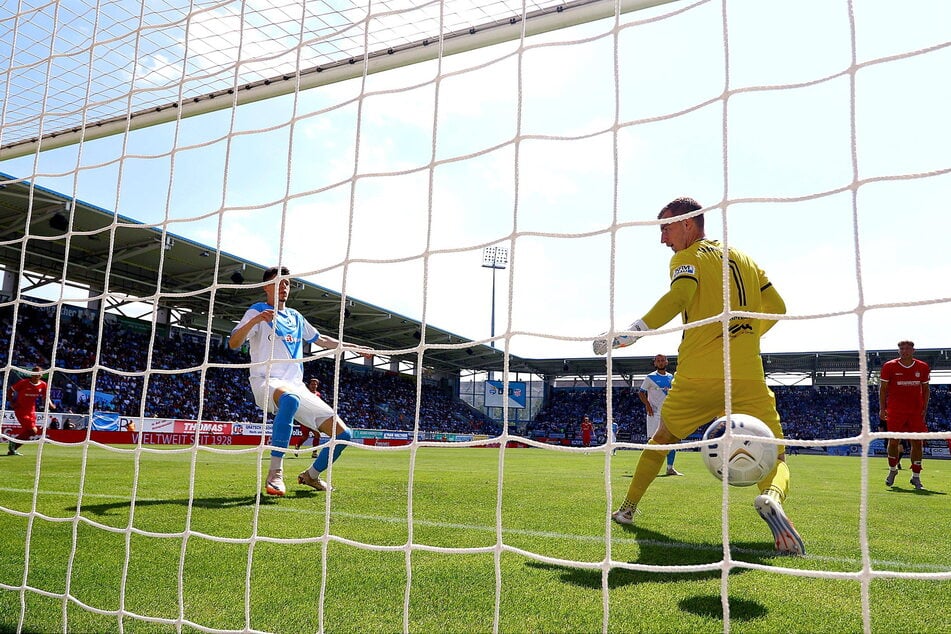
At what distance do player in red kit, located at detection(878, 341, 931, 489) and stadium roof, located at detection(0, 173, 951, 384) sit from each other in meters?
8.10

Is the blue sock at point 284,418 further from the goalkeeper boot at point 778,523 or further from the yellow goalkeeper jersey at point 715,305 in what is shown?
the goalkeeper boot at point 778,523

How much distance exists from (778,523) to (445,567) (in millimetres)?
1463

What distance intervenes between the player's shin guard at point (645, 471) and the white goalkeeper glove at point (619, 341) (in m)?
0.84

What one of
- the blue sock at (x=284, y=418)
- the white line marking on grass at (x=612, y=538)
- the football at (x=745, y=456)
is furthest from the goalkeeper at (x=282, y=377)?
the football at (x=745, y=456)

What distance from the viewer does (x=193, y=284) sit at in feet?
82.8

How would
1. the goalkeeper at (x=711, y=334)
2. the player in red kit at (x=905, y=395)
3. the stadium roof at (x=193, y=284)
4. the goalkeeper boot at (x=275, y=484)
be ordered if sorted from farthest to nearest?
the stadium roof at (x=193, y=284) → the player in red kit at (x=905, y=395) → the goalkeeper boot at (x=275, y=484) → the goalkeeper at (x=711, y=334)

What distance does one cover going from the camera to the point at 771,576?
2678mm

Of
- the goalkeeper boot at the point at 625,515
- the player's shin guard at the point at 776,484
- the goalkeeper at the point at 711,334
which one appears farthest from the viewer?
the goalkeeper boot at the point at 625,515

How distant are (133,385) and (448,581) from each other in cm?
2543

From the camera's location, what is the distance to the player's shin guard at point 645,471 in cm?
361

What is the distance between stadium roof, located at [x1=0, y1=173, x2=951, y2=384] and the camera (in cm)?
1781

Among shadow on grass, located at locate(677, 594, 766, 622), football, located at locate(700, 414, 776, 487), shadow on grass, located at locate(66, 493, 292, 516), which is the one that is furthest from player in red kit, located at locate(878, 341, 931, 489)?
shadow on grass, located at locate(66, 493, 292, 516)

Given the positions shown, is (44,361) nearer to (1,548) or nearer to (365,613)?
(1,548)

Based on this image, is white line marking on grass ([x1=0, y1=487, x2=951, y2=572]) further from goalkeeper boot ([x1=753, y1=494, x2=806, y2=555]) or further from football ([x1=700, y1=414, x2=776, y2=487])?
football ([x1=700, y1=414, x2=776, y2=487])
